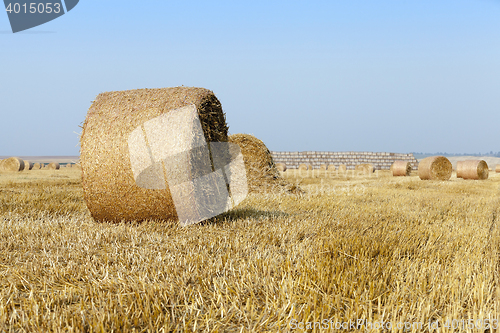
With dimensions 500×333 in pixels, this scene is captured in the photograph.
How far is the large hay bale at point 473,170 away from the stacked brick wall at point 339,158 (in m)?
16.9

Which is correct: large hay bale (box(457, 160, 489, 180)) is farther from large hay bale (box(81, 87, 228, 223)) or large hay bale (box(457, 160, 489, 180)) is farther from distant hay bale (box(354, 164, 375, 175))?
large hay bale (box(81, 87, 228, 223))

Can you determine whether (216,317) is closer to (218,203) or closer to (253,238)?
(253,238)

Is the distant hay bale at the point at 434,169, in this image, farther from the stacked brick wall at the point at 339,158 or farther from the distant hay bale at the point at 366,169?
the stacked brick wall at the point at 339,158

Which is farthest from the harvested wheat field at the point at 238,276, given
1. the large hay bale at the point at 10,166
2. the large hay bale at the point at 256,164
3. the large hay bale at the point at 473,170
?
the large hay bale at the point at 10,166

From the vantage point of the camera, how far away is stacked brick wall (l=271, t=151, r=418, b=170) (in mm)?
33656

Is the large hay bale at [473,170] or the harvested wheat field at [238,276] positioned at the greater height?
the harvested wheat field at [238,276]

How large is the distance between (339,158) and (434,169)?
19.0m

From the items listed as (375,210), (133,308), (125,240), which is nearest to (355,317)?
(133,308)

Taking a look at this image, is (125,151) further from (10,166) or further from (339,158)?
(339,158)

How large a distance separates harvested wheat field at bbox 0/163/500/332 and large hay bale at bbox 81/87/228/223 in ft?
0.89

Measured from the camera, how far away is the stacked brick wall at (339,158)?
33.7 m

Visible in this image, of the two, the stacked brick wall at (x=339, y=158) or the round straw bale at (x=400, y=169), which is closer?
the round straw bale at (x=400, y=169)

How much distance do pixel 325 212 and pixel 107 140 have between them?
3224 millimetres

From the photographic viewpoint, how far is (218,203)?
5.04 metres
